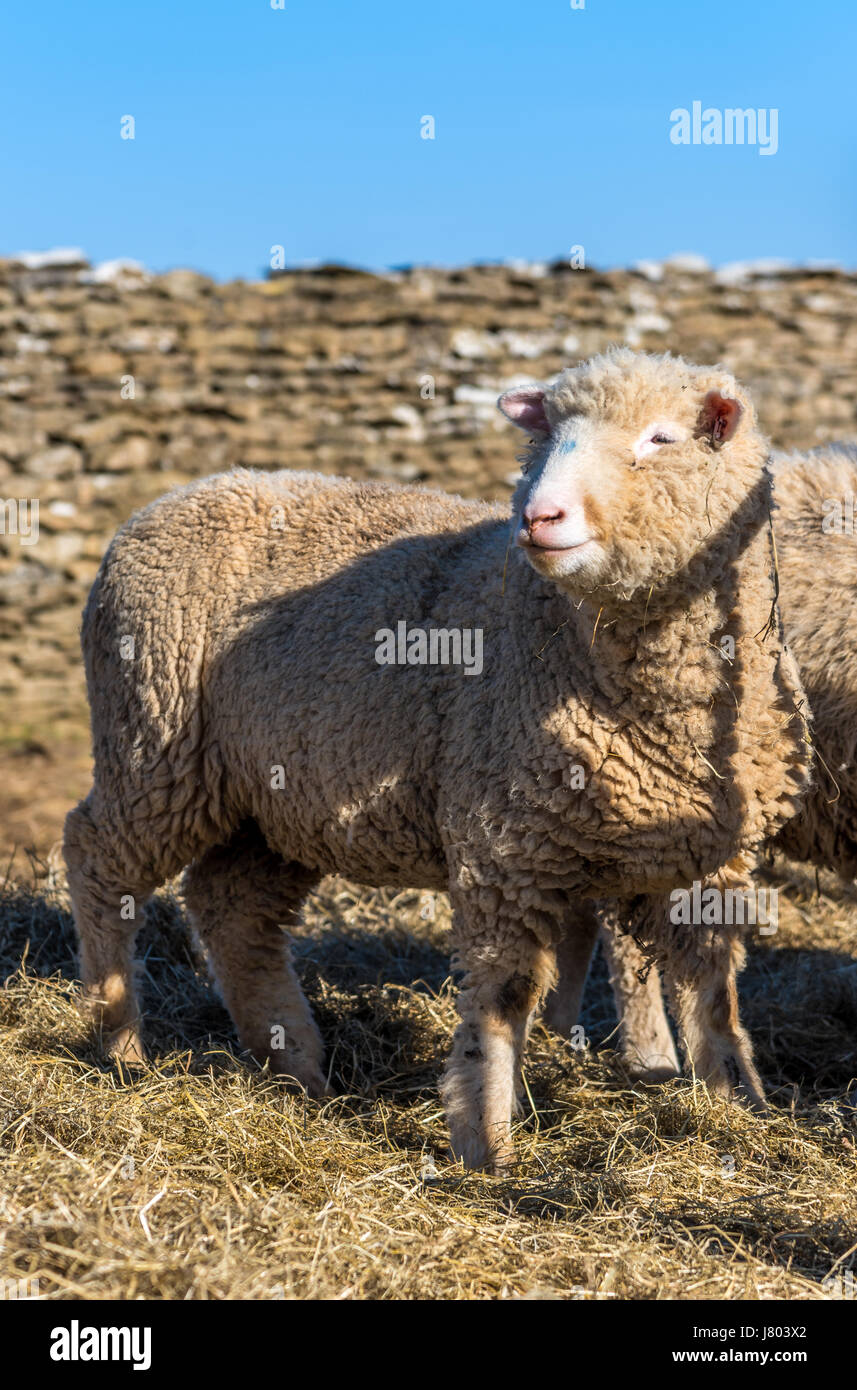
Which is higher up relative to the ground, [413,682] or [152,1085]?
[413,682]

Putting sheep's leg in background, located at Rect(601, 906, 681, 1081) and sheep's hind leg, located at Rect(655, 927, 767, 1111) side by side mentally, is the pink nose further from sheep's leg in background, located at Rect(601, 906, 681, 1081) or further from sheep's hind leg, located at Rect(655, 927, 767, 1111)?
sheep's leg in background, located at Rect(601, 906, 681, 1081)

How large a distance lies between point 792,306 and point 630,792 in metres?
8.84

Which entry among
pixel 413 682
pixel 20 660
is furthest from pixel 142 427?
pixel 413 682

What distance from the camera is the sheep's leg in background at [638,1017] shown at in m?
4.22

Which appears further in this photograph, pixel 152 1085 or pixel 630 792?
pixel 152 1085

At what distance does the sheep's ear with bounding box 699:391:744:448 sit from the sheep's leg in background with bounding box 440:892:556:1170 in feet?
4.26

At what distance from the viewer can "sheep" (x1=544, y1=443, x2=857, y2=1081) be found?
160 inches

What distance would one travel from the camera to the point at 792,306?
10945mm
